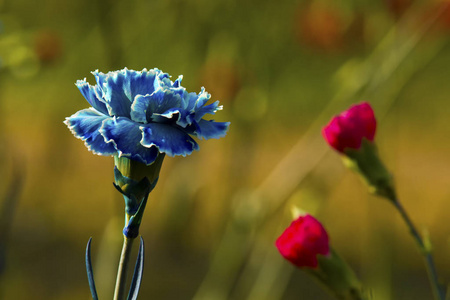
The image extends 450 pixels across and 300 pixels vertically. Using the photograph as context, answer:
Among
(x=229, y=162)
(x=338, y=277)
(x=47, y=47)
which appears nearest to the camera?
(x=338, y=277)

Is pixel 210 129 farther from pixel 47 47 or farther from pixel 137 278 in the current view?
pixel 47 47

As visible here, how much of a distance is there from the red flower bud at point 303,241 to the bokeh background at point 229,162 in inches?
7.8

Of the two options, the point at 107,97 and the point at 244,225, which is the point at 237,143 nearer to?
the point at 244,225

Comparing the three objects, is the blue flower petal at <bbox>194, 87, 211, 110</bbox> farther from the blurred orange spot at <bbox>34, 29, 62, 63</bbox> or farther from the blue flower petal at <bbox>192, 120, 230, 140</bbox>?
the blurred orange spot at <bbox>34, 29, 62, 63</bbox>

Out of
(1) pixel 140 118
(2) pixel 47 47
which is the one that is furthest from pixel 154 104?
(2) pixel 47 47

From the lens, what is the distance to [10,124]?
1391 millimetres

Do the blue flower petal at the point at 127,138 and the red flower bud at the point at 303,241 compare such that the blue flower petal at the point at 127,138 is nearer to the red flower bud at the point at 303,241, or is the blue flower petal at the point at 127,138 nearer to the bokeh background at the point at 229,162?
the red flower bud at the point at 303,241

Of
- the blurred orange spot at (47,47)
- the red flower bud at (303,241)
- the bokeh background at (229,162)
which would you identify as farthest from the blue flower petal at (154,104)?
the blurred orange spot at (47,47)

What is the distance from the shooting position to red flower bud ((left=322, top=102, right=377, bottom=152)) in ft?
1.04

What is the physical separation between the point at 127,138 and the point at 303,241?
0.43 ft

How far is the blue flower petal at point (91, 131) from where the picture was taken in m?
0.19

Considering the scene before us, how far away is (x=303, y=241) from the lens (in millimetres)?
283

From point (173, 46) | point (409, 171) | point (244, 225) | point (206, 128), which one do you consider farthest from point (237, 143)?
point (206, 128)

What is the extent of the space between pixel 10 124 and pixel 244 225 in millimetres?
997
